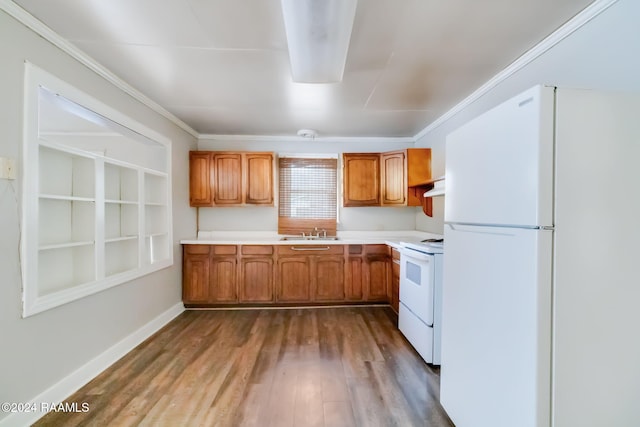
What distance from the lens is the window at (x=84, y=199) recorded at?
1669mm

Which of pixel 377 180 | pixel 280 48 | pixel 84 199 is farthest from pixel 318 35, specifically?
pixel 377 180

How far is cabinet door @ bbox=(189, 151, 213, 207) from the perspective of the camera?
12.4ft

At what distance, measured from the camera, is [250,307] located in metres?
3.66

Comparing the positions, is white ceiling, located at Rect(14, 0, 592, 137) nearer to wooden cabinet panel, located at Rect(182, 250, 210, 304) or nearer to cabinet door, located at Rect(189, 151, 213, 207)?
cabinet door, located at Rect(189, 151, 213, 207)

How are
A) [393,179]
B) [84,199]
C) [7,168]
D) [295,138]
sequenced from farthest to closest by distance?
[295,138] → [393,179] → [84,199] → [7,168]

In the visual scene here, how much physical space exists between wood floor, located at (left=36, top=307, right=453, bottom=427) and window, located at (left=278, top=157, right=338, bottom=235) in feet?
5.07

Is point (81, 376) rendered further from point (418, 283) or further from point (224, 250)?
point (418, 283)

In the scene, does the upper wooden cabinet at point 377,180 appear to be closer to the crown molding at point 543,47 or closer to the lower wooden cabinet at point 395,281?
the lower wooden cabinet at point 395,281

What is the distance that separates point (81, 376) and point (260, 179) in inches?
104

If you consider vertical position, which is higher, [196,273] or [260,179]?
[260,179]

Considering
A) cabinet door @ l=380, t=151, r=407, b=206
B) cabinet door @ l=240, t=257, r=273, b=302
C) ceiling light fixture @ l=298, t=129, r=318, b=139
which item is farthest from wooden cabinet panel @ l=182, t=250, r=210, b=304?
cabinet door @ l=380, t=151, r=407, b=206

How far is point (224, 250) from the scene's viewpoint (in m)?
3.57

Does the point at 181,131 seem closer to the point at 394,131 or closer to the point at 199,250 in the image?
the point at 199,250

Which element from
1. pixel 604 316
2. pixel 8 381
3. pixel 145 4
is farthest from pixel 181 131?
pixel 604 316
